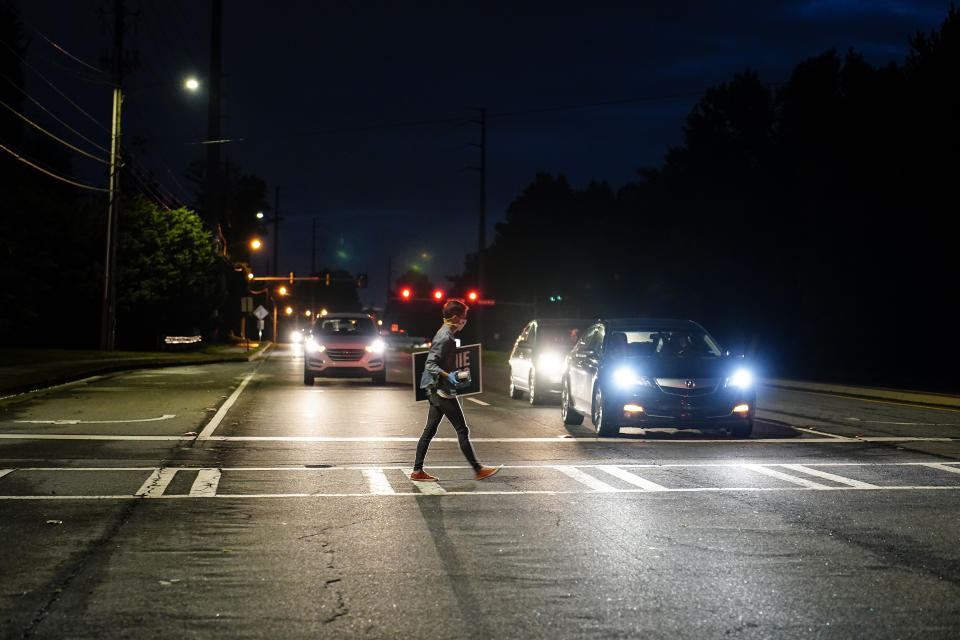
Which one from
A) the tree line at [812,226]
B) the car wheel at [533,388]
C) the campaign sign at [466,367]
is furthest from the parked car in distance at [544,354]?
the tree line at [812,226]

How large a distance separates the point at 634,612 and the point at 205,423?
13653 millimetres

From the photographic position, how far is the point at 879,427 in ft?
63.2

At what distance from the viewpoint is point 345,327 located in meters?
32.9

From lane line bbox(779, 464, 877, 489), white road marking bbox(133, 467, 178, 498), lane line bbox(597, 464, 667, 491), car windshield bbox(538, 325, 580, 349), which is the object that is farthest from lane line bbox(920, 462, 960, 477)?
car windshield bbox(538, 325, 580, 349)

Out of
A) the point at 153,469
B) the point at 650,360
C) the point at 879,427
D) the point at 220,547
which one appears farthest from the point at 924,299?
the point at 220,547

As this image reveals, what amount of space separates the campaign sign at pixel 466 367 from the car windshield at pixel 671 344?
5373mm

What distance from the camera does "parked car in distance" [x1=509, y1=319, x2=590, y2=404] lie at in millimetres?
23609

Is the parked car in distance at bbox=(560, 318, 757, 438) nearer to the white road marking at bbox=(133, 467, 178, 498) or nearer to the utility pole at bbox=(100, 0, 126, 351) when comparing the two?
the white road marking at bbox=(133, 467, 178, 498)

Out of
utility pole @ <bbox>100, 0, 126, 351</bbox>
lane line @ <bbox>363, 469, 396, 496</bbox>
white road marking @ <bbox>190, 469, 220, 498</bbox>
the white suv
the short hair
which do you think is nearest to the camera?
white road marking @ <bbox>190, 469, 220, 498</bbox>

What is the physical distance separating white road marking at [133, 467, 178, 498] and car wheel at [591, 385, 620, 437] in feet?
20.5

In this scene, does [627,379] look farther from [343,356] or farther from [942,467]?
[343,356]

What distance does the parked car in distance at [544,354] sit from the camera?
77.5 ft

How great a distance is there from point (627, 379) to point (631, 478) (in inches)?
171

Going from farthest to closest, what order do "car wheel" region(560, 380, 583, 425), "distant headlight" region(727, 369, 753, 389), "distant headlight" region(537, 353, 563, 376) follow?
"distant headlight" region(537, 353, 563, 376), "car wheel" region(560, 380, 583, 425), "distant headlight" region(727, 369, 753, 389)
